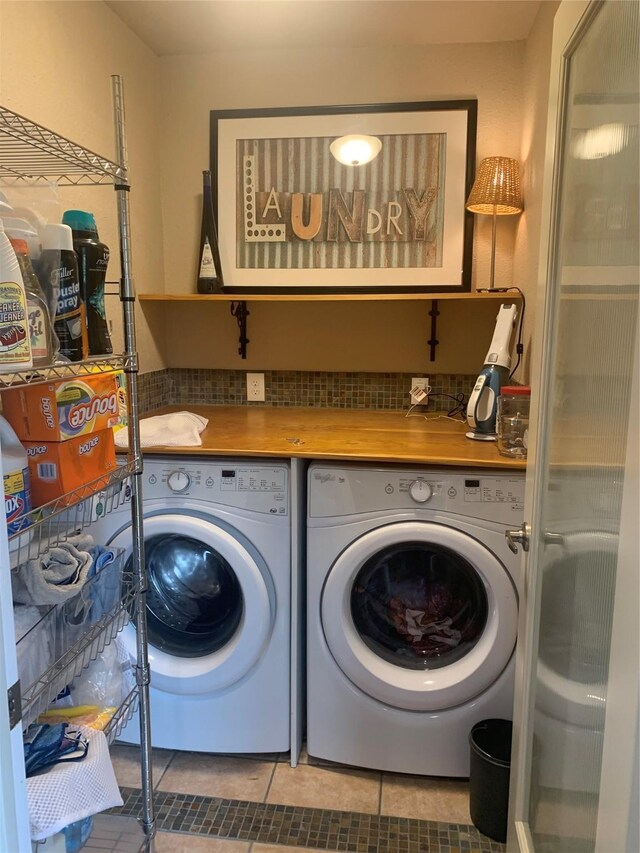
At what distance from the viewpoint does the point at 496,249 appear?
7.61ft

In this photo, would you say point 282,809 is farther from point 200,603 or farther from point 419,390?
point 419,390

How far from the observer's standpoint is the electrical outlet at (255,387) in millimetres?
2502

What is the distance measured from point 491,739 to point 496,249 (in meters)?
1.65

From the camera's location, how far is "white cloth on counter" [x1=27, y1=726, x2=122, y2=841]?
3.22ft

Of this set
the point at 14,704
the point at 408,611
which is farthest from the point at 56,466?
the point at 408,611

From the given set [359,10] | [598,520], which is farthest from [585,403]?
[359,10]

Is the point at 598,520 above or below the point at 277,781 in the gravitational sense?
above

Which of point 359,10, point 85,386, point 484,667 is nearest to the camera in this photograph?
point 85,386

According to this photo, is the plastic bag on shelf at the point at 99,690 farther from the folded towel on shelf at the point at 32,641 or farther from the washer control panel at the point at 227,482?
the washer control panel at the point at 227,482

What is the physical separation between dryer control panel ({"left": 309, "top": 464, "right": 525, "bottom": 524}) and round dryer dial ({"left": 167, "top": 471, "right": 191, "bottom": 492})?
0.35 metres

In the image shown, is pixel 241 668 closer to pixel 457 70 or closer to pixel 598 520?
pixel 598 520

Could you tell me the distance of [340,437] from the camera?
75.4 inches

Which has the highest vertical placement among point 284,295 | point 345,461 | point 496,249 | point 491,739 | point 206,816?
point 496,249

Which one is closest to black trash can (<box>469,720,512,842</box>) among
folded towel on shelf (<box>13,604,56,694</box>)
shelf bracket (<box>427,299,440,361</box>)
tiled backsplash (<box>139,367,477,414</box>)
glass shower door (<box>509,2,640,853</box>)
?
glass shower door (<box>509,2,640,853</box>)
